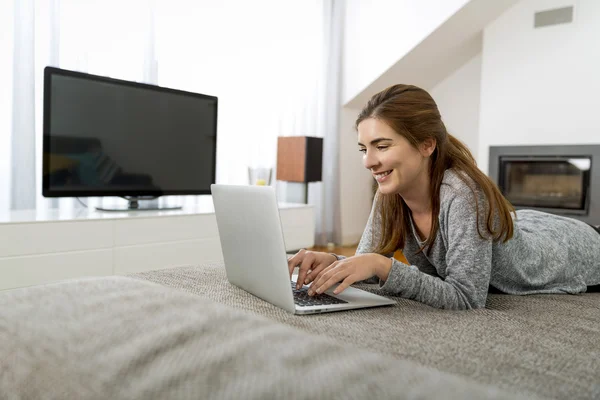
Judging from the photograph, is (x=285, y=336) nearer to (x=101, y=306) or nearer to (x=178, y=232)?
(x=101, y=306)

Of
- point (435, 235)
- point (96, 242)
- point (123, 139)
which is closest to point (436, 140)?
point (435, 235)

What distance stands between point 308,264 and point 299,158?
3.16 meters

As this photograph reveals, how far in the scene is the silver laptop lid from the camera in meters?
1.01

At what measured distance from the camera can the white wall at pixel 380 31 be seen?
477cm

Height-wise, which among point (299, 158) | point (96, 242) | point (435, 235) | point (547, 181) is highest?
point (299, 158)

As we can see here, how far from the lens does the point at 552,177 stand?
185 inches

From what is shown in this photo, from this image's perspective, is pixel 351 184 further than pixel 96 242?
Yes

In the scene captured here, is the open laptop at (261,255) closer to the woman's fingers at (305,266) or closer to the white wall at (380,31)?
the woman's fingers at (305,266)

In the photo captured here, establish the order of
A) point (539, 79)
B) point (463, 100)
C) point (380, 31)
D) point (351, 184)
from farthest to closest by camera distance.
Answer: point (463, 100)
point (351, 184)
point (380, 31)
point (539, 79)

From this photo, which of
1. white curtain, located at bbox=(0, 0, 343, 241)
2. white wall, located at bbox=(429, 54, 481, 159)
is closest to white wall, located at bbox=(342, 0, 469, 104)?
white curtain, located at bbox=(0, 0, 343, 241)

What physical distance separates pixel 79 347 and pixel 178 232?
2.48m

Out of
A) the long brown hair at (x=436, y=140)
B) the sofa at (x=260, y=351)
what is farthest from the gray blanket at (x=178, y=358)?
the long brown hair at (x=436, y=140)

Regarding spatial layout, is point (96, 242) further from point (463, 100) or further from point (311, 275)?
point (463, 100)

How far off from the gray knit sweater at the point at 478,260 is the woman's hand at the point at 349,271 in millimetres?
28
